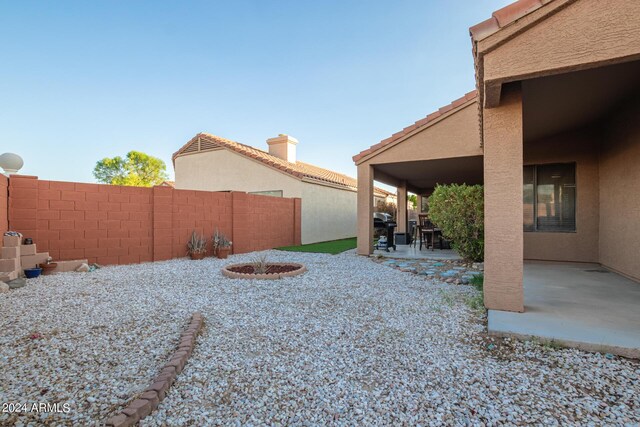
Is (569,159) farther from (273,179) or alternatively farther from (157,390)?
(273,179)

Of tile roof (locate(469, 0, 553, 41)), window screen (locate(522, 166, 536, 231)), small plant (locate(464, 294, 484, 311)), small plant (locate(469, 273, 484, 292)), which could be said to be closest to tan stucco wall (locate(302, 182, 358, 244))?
window screen (locate(522, 166, 536, 231))

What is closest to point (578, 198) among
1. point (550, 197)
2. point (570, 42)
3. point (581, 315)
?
point (550, 197)

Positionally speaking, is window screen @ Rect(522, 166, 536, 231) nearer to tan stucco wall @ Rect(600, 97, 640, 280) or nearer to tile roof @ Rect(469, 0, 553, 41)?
tan stucco wall @ Rect(600, 97, 640, 280)

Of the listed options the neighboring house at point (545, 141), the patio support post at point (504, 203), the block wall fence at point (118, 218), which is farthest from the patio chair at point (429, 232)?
the patio support post at point (504, 203)

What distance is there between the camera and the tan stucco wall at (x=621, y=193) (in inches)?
215

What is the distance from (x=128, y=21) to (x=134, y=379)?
38.9ft

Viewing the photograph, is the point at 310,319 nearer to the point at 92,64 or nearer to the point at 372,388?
the point at 372,388

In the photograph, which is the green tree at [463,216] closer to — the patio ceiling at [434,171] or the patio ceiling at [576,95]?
the patio ceiling at [576,95]

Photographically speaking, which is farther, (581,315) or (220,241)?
(220,241)

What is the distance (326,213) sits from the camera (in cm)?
1700

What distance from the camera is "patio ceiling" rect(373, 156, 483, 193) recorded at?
9.77 m

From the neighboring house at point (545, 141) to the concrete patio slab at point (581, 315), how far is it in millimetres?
365

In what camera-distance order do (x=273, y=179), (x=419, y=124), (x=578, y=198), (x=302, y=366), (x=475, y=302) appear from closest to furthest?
(x=302, y=366) < (x=475, y=302) < (x=578, y=198) < (x=419, y=124) < (x=273, y=179)

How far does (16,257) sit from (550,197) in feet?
40.8
